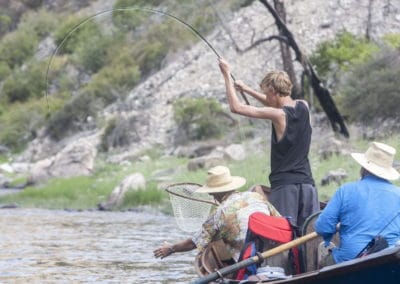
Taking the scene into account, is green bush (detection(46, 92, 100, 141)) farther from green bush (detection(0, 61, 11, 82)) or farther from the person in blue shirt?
A: the person in blue shirt

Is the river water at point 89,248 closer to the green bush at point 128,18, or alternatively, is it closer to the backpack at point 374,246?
the backpack at point 374,246

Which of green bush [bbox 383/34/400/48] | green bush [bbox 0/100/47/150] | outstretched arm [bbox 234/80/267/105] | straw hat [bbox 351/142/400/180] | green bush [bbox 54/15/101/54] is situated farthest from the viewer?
green bush [bbox 54/15/101/54]

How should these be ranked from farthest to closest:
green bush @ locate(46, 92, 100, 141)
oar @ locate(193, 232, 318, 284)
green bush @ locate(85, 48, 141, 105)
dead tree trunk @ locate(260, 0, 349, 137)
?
1. green bush @ locate(85, 48, 141, 105)
2. green bush @ locate(46, 92, 100, 141)
3. dead tree trunk @ locate(260, 0, 349, 137)
4. oar @ locate(193, 232, 318, 284)

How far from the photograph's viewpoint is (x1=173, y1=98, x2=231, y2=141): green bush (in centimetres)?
3309

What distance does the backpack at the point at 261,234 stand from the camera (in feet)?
25.8

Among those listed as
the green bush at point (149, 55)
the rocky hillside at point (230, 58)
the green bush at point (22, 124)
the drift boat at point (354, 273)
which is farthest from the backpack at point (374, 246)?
the green bush at point (22, 124)

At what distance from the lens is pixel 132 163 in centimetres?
3183

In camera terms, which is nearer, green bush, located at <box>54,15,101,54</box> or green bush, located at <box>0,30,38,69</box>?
green bush, located at <box>54,15,101,54</box>

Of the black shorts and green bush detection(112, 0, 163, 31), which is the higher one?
green bush detection(112, 0, 163, 31)

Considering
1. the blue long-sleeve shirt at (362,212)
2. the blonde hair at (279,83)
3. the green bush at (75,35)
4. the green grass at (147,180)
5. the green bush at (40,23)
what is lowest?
the green grass at (147,180)

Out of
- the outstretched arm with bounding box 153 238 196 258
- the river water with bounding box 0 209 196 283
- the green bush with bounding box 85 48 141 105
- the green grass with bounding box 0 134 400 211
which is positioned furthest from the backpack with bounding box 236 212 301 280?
the green bush with bounding box 85 48 141 105

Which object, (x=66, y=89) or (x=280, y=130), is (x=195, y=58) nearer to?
(x=66, y=89)

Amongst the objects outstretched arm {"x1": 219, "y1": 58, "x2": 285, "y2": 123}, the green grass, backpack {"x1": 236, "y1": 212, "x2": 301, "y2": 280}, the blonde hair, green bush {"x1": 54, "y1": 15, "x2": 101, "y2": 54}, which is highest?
green bush {"x1": 54, "y1": 15, "x2": 101, "y2": 54}

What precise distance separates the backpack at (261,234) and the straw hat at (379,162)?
864mm
